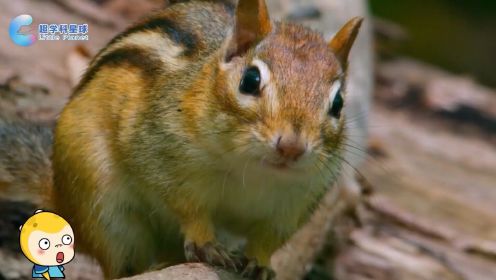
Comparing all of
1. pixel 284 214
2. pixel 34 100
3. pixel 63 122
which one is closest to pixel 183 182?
pixel 284 214

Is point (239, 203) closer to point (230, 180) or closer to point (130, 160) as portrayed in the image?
point (230, 180)

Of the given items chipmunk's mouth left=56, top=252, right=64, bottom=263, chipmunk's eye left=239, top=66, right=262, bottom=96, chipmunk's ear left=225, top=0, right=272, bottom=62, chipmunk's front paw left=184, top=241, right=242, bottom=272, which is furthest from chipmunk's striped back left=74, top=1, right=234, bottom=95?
chipmunk's mouth left=56, top=252, right=64, bottom=263

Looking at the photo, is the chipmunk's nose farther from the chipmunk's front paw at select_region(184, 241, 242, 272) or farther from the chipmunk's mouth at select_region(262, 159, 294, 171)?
the chipmunk's front paw at select_region(184, 241, 242, 272)

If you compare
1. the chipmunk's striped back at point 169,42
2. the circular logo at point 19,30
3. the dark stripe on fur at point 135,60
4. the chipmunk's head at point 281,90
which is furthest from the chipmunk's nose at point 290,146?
the circular logo at point 19,30

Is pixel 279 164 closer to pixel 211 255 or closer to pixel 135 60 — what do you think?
pixel 211 255

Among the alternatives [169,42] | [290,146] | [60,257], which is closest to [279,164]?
[290,146]

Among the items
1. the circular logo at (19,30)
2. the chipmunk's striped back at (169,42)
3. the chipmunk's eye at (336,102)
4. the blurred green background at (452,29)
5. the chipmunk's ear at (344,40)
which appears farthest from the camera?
the blurred green background at (452,29)

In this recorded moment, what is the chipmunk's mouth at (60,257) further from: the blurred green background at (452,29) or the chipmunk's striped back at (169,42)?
the blurred green background at (452,29)
